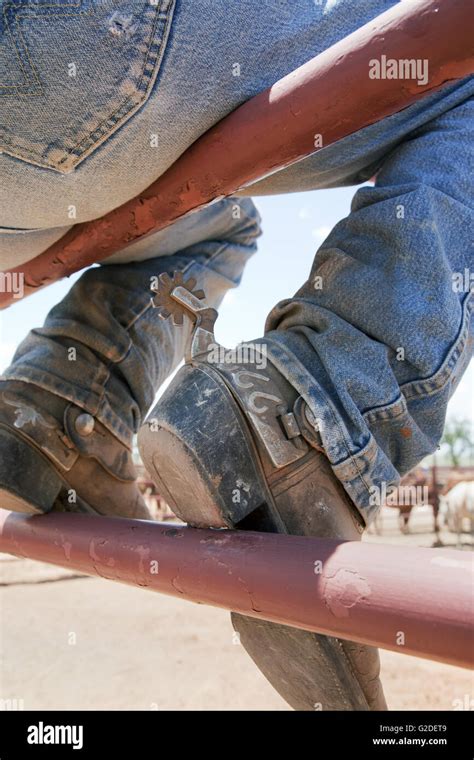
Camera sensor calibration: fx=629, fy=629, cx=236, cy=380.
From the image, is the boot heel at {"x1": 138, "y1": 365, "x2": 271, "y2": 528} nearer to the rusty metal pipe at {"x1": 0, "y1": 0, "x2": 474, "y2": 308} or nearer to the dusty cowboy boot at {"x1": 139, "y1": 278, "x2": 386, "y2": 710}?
the dusty cowboy boot at {"x1": 139, "y1": 278, "x2": 386, "y2": 710}

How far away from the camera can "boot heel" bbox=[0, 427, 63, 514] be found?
80 cm

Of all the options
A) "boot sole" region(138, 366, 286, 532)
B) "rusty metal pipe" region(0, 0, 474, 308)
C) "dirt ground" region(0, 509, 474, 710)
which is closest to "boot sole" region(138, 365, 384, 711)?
"boot sole" region(138, 366, 286, 532)

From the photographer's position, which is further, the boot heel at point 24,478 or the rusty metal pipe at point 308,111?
the boot heel at point 24,478

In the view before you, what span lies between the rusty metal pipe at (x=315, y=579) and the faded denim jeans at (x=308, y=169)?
124 mm

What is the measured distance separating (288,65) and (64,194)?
0.24m

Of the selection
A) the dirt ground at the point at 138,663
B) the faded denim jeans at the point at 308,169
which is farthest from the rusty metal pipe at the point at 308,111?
the dirt ground at the point at 138,663

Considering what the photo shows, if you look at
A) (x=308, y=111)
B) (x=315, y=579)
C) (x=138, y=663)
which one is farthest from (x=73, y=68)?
(x=138, y=663)

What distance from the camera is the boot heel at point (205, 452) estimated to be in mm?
531

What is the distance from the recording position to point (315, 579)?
42 cm

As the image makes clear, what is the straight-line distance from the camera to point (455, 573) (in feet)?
1.18

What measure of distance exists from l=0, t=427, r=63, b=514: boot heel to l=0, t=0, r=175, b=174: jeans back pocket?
42 cm

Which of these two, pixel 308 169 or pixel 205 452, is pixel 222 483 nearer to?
pixel 205 452

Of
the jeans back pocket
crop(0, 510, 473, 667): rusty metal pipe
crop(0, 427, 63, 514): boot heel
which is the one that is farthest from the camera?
crop(0, 427, 63, 514): boot heel

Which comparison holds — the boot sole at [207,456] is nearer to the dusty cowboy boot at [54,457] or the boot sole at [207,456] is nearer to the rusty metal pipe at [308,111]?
the rusty metal pipe at [308,111]
